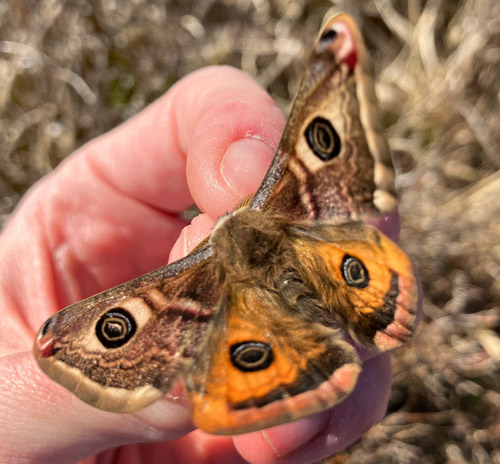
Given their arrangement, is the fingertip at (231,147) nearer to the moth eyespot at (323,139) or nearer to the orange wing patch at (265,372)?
the moth eyespot at (323,139)

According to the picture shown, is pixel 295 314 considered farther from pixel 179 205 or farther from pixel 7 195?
pixel 7 195

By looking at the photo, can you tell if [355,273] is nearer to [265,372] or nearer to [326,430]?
[265,372]

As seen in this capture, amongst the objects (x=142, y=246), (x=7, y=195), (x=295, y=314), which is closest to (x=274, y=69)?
(x=142, y=246)

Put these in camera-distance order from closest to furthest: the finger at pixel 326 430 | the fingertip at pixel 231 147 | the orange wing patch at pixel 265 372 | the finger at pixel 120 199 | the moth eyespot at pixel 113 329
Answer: the orange wing patch at pixel 265 372 < the moth eyespot at pixel 113 329 < the fingertip at pixel 231 147 < the finger at pixel 326 430 < the finger at pixel 120 199

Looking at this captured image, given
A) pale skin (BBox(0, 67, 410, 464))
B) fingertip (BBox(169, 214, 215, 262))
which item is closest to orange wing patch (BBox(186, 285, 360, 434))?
pale skin (BBox(0, 67, 410, 464))

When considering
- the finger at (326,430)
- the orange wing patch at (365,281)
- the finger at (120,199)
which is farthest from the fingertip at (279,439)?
the finger at (120,199)

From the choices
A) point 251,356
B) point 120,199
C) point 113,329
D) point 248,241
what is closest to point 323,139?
point 248,241

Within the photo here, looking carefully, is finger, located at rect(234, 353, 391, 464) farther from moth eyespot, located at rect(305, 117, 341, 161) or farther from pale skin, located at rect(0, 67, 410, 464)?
moth eyespot, located at rect(305, 117, 341, 161)
